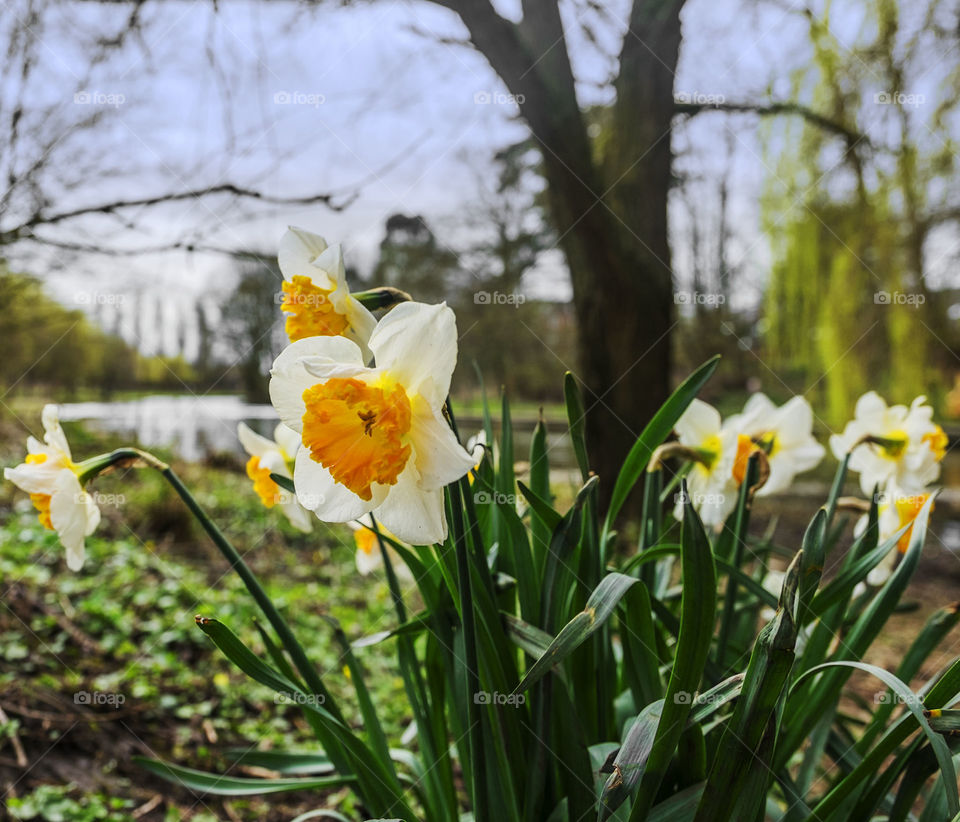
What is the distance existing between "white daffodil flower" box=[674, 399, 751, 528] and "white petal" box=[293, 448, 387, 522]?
0.46 metres

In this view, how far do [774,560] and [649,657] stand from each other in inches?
113

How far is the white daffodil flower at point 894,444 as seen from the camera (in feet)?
2.90

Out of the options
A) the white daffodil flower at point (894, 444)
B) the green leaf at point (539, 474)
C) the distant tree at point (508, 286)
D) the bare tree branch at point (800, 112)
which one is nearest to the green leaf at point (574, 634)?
the green leaf at point (539, 474)

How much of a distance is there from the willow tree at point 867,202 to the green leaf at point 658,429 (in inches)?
128

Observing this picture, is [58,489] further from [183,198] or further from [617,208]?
[617,208]

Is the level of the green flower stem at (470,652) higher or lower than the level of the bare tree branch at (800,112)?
lower

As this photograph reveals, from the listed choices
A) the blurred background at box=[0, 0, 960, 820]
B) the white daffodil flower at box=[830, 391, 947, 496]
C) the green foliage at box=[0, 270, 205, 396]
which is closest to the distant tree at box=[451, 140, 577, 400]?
the blurred background at box=[0, 0, 960, 820]

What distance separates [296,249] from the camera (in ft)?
1.97

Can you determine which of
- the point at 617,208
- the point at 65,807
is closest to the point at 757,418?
the point at 65,807

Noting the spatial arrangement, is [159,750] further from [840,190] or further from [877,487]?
[840,190]

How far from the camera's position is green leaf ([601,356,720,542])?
0.68 metres

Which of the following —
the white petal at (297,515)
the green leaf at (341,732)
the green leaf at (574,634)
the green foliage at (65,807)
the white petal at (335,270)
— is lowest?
the green foliage at (65,807)

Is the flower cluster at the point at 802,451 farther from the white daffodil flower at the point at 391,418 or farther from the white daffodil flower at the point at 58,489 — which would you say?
the white daffodil flower at the point at 58,489

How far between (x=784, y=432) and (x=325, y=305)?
2.13 ft
